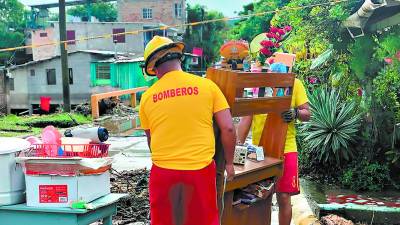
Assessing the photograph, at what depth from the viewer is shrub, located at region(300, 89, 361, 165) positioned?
7.50 metres

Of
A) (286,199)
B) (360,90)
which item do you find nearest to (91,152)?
(286,199)

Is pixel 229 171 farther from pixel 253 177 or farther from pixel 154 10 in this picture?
pixel 154 10

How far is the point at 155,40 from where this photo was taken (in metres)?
3.42

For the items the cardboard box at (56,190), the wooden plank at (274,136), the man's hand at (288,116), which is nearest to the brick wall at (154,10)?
the wooden plank at (274,136)

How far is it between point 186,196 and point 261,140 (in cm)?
123

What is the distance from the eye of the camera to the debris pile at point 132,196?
5.44 metres

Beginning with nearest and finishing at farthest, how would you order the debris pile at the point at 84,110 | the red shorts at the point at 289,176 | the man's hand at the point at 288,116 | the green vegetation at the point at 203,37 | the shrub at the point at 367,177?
the man's hand at the point at 288,116
the red shorts at the point at 289,176
the shrub at the point at 367,177
the debris pile at the point at 84,110
the green vegetation at the point at 203,37

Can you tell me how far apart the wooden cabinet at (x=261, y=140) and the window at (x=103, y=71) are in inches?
1206

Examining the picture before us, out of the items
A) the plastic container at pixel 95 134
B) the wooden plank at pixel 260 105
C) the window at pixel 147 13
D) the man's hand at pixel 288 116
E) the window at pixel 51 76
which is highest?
the window at pixel 147 13

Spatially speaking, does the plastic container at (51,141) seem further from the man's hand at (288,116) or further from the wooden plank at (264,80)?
the man's hand at (288,116)

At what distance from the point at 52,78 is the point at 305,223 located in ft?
106

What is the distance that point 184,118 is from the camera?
Result: 10.6 feet

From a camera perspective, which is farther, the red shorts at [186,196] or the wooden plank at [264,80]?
the wooden plank at [264,80]

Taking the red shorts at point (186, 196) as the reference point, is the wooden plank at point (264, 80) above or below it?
above
